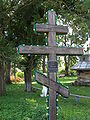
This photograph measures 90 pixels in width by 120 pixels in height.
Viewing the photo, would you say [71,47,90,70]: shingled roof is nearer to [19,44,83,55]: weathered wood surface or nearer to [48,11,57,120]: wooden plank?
[19,44,83,55]: weathered wood surface

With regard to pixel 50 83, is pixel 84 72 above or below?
below

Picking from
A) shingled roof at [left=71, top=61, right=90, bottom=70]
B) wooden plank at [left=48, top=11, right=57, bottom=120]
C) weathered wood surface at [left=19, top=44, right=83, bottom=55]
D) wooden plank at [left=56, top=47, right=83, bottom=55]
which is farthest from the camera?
shingled roof at [left=71, top=61, right=90, bottom=70]

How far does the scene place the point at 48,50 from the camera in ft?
20.2

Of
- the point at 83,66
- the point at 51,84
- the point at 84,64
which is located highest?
the point at 84,64

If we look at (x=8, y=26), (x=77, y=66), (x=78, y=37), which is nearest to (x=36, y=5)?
(x=8, y=26)

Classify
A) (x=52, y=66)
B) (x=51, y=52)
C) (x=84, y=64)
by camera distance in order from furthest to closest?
(x=84, y=64) → (x=51, y=52) → (x=52, y=66)

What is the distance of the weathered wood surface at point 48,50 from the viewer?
5.99m

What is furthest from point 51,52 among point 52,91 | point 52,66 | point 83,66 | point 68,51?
point 83,66

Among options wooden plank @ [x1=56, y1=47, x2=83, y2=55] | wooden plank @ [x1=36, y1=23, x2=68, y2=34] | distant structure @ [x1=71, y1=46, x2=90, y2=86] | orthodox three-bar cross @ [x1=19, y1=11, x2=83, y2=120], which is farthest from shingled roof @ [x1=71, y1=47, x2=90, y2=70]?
orthodox three-bar cross @ [x1=19, y1=11, x2=83, y2=120]

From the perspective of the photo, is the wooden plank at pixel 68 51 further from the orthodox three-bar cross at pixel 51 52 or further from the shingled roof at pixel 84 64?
the shingled roof at pixel 84 64

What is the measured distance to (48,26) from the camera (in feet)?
20.5

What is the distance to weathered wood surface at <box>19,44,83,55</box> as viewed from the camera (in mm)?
5988

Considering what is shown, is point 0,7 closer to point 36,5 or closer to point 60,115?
point 36,5

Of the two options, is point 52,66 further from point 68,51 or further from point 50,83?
point 68,51
